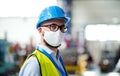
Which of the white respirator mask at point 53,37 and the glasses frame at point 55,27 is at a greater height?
the glasses frame at point 55,27

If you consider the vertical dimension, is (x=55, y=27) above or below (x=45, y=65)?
above

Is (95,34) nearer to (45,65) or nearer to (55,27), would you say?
(55,27)

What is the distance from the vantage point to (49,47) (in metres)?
2.23

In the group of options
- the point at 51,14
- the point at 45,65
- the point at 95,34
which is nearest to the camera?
the point at 45,65

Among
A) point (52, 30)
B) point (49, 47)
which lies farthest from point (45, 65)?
point (52, 30)

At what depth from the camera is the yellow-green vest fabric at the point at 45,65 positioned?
2064 mm

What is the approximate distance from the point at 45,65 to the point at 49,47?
190 millimetres

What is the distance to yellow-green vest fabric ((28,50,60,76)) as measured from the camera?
2.06 m

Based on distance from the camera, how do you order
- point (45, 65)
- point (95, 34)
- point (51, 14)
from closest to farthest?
1. point (45, 65)
2. point (51, 14)
3. point (95, 34)

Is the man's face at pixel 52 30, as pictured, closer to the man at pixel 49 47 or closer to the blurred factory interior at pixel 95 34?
the man at pixel 49 47

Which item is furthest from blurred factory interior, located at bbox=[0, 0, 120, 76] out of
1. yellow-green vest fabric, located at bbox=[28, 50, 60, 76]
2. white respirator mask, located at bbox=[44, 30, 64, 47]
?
yellow-green vest fabric, located at bbox=[28, 50, 60, 76]

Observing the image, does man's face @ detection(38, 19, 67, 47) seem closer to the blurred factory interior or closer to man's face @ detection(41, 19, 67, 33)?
man's face @ detection(41, 19, 67, 33)

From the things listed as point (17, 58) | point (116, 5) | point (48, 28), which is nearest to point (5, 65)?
point (17, 58)

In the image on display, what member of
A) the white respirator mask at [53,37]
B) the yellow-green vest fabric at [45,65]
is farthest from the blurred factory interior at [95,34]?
the yellow-green vest fabric at [45,65]
